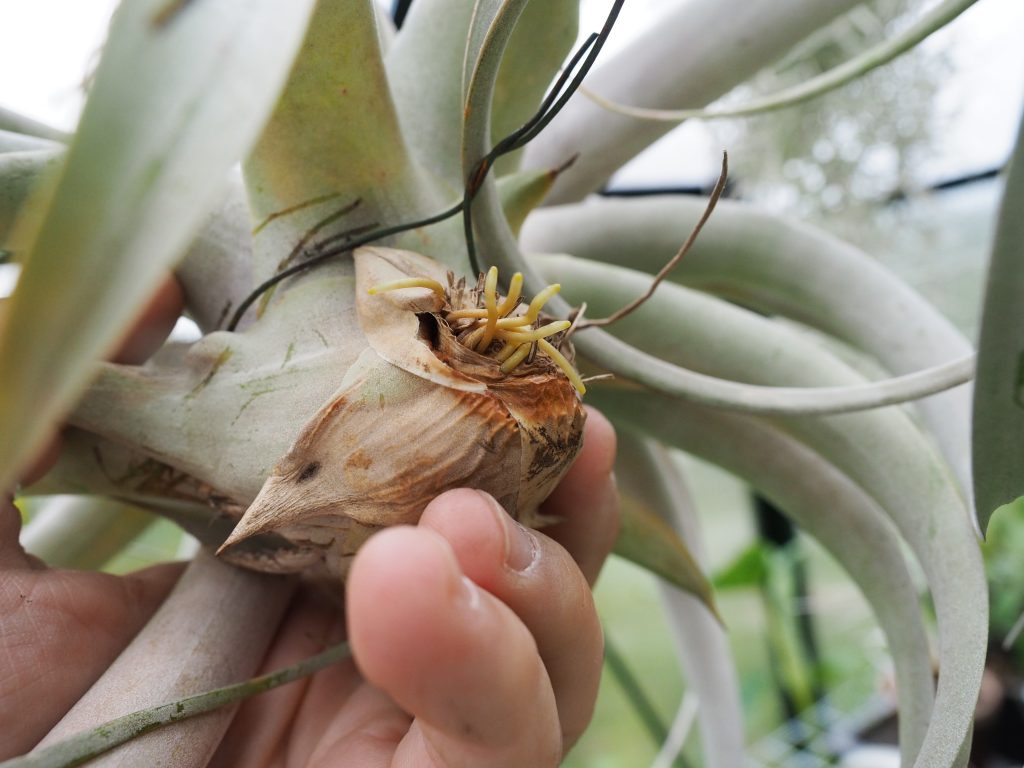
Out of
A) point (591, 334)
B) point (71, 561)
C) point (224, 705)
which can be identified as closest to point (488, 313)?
point (591, 334)

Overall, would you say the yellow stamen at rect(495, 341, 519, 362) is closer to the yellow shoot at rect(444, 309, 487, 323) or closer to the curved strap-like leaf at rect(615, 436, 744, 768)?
the yellow shoot at rect(444, 309, 487, 323)

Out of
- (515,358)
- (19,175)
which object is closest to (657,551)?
(515,358)

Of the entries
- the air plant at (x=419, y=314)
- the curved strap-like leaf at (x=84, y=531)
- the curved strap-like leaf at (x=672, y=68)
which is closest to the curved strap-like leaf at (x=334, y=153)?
the air plant at (x=419, y=314)

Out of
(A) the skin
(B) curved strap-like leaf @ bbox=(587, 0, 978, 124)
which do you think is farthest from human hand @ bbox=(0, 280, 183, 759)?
(B) curved strap-like leaf @ bbox=(587, 0, 978, 124)

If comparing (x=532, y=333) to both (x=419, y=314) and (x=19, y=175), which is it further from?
(x=19, y=175)

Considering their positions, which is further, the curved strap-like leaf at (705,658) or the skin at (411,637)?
the curved strap-like leaf at (705,658)

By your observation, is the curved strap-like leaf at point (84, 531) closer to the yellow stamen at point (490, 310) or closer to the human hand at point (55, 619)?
the human hand at point (55, 619)

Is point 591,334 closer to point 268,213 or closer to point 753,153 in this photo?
point 268,213
